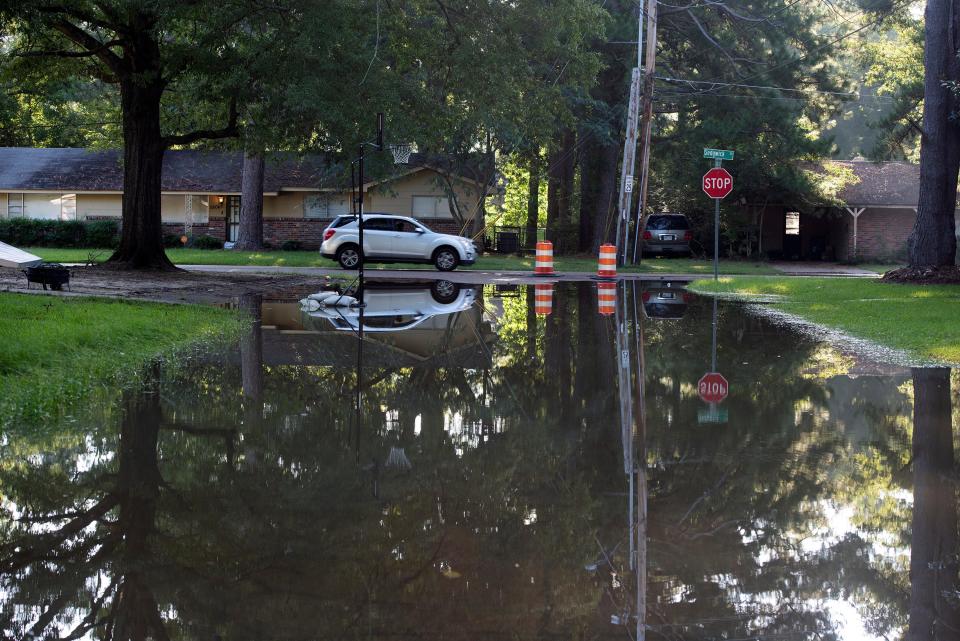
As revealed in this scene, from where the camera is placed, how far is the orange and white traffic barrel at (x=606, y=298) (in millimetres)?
20250

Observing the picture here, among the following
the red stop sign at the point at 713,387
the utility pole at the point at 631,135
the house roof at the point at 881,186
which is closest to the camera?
the red stop sign at the point at 713,387

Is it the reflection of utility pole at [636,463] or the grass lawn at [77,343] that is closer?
the reflection of utility pole at [636,463]

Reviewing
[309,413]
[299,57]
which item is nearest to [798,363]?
[309,413]

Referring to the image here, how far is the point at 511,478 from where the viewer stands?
7020mm

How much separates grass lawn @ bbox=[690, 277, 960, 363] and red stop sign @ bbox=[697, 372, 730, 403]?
3054 millimetres

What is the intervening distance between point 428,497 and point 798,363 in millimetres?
7326

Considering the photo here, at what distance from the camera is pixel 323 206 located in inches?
1992

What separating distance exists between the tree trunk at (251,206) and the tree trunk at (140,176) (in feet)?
57.1

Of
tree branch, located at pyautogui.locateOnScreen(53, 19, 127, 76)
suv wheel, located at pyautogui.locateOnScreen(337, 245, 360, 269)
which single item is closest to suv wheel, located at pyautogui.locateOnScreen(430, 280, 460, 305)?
suv wheel, located at pyautogui.locateOnScreen(337, 245, 360, 269)

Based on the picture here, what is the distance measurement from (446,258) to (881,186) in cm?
2461

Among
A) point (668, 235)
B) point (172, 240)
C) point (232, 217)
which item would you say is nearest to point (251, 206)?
point (172, 240)

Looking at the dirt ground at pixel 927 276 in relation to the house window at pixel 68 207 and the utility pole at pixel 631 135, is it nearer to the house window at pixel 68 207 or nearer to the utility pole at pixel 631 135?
the utility pole at pixel 631 135

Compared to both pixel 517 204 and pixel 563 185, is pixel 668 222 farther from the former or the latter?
pixel 517 204

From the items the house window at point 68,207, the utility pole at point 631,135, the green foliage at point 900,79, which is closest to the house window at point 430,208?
the utility pole at point 631,135
